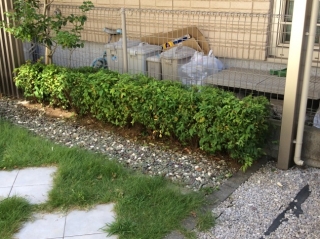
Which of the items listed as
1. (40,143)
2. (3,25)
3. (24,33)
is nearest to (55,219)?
(40,143)

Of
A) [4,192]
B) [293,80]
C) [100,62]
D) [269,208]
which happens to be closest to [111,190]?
[4,192]

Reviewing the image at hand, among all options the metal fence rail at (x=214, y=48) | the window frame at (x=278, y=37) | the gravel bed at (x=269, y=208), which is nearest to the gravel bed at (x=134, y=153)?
the gravel bed at (x=269, y=208)

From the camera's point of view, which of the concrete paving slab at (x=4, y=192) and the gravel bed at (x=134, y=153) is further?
the gravel bed at (x=134, y=153)

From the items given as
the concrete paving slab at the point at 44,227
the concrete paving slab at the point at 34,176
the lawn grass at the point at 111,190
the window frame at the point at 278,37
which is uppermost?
the window frame at the point at 278,37

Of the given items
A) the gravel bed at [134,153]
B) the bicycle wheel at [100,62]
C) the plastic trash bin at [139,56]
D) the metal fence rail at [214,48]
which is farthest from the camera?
the bicycle wheel at [100,62]

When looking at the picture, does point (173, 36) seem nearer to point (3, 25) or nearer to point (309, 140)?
point (3, 25)

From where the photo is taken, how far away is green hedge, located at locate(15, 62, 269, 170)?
155 inches

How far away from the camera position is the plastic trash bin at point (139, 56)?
591 cm

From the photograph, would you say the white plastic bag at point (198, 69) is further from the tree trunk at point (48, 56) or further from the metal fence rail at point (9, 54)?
the metal fence rail at point (9, 54)

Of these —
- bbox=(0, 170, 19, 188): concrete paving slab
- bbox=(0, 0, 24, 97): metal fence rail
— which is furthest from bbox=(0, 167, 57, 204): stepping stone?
bbox=(0, 0, 24, 97): metal fence rail

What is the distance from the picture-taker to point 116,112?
494 cm

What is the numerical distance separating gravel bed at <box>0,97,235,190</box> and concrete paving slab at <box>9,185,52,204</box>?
0.95 metres

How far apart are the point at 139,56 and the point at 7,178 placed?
2.79m

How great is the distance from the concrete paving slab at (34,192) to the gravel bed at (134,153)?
95cm
